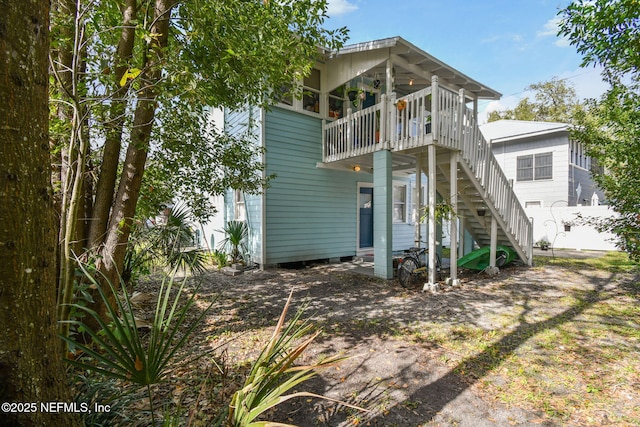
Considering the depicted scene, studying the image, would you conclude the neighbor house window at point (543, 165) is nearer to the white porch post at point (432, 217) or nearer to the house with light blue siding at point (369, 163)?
the house with light blue siding at point (369, 163)

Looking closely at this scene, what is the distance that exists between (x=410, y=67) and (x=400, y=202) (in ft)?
15.6

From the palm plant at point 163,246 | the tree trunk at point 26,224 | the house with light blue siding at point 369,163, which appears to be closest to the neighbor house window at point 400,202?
the house with light blue siding at point 369,163

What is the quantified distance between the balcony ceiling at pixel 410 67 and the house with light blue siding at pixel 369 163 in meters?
0.03

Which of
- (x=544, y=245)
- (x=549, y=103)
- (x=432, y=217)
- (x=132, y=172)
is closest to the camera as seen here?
(x=132, y=172)

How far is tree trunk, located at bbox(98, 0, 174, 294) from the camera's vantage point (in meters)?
2.99

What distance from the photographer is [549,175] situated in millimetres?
14688

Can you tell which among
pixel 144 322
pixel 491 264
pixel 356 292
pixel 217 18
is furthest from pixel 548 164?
pixel 144 322

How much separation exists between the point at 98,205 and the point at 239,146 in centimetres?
328

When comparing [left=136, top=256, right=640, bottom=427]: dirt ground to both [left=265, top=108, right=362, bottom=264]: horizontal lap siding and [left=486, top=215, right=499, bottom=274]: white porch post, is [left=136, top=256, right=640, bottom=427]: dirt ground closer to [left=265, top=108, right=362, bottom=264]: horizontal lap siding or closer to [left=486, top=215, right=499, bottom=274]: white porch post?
[left=486, top=215, right=499, bottom=274]: white porch post

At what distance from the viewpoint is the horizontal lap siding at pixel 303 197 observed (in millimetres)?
7871

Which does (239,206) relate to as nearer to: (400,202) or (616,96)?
(400,202)

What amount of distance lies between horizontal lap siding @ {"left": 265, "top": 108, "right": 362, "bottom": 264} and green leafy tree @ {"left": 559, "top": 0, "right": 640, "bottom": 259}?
579 centimetres

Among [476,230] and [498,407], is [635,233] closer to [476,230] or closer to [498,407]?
[476,230]

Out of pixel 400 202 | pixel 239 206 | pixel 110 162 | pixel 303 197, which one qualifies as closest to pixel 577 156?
pixel 400 202
